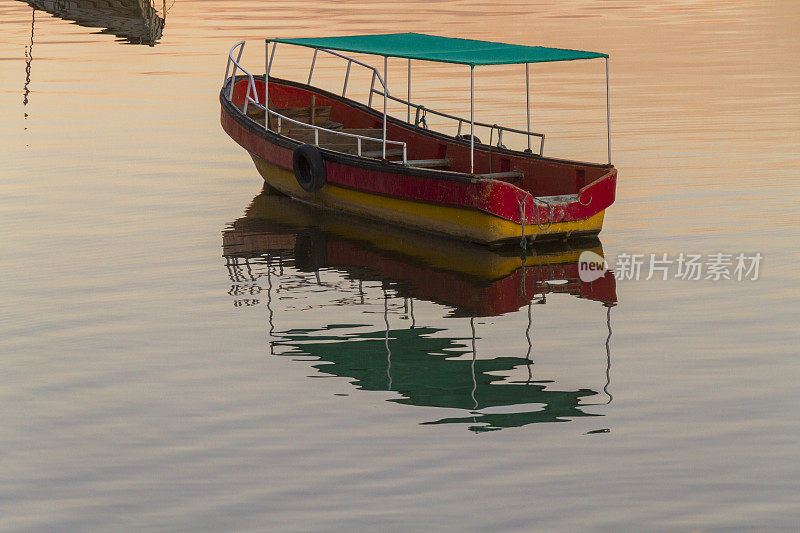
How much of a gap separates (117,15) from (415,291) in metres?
39.4

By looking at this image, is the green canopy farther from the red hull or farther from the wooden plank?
the wooden plank

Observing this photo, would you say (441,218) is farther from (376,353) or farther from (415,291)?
(376,353)

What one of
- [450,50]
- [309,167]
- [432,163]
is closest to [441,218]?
[432,163]

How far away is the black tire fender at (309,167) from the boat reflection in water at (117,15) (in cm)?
2587

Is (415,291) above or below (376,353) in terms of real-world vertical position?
above

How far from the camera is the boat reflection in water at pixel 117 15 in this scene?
151 ft

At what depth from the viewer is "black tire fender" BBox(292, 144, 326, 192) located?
1891cm

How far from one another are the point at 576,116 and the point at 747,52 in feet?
45.6

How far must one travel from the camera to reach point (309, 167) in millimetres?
19281

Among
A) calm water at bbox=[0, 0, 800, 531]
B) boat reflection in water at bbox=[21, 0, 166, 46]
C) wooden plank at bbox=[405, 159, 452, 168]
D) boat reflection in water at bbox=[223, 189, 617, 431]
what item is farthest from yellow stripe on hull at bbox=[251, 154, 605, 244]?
boat reflection in water at bbox=[21, 0, 166, 46]

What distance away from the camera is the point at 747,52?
1554 inches

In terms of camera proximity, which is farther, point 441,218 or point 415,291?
point 441,218

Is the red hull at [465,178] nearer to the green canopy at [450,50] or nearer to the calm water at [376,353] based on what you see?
the calm water at [376,353]

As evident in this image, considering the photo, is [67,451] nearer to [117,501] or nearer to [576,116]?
[117,501]
